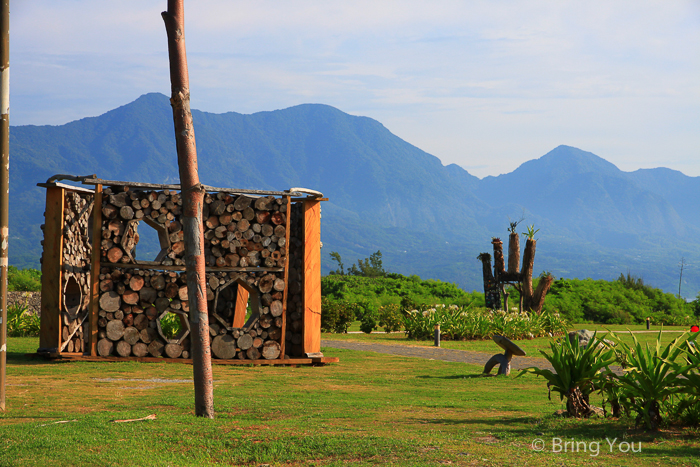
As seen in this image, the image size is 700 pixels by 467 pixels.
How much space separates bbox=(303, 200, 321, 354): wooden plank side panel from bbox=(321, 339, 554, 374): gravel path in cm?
303

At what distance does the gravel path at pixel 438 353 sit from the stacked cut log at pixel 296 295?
10.1 ft

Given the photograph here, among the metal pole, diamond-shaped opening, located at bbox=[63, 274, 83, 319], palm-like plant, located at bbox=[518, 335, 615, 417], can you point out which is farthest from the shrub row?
diamond-shaped opening, located at bbox=[63, 274, 83, 319]

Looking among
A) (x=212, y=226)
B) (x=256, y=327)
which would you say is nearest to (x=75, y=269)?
(x=212, y=226)

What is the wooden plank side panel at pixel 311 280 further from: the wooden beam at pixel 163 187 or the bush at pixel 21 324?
the bush at pixel 21 324

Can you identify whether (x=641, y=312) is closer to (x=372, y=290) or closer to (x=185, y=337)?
(x=372, y=290)

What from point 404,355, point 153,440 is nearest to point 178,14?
point 153,440

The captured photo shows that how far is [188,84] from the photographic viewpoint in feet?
22.1

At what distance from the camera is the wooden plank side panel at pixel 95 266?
11.2 metres

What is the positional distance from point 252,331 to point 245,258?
1.40 meters

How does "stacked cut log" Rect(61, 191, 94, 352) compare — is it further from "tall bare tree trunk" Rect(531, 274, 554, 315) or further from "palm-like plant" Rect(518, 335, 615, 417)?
"tall bare tree trunk" Rect(531, 274, 554, 315)

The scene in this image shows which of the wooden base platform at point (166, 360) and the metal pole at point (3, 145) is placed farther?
the wooden base platform at point (166, 360)

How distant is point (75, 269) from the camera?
11.8 metres

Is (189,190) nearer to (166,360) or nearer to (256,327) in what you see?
(256,327)

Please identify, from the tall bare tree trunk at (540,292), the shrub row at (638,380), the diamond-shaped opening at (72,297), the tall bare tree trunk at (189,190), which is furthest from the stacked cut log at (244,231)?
the tall bare tree trunk at (540,292)
